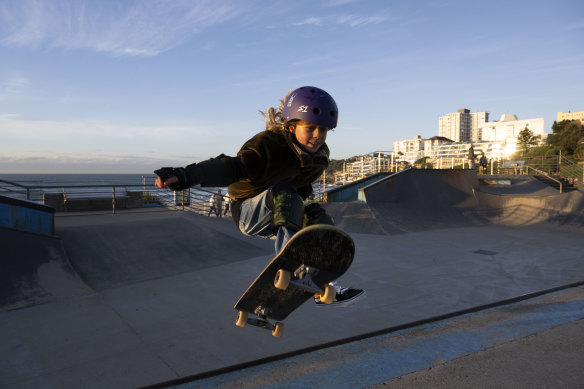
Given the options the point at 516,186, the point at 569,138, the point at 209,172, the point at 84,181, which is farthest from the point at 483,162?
the point at 84,181

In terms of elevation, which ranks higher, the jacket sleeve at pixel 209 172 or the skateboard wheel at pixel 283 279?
the jacket sleeve at pixel 209 172

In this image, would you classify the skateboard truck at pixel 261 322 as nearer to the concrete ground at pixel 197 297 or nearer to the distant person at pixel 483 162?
the concrete ground at pixel 197 297

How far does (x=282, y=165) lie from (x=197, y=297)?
404 cm

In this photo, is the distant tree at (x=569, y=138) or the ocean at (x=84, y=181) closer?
the ocean at (x=84, y=181)

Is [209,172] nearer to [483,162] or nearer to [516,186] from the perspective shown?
[516,186]

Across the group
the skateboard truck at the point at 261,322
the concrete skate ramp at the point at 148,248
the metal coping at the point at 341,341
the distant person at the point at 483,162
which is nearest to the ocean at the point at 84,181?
the concrete skate ramp at the point at 148,248

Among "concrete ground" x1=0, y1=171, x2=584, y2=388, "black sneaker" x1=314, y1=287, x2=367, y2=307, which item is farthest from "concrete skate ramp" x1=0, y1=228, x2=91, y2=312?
"black sneaker" x1=314, y1=287, x2=367, y2=307

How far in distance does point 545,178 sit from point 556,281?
20.2m

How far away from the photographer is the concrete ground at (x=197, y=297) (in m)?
3.80

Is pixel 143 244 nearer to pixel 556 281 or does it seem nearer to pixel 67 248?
pixel 67 248

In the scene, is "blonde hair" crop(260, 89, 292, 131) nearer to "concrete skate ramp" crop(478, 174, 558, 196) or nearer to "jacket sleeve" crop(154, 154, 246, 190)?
"jacket sleeve" crop(154, 154, 246, 190)

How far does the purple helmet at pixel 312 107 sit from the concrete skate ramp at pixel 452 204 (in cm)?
1038

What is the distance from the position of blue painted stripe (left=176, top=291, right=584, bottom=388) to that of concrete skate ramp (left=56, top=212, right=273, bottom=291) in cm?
416

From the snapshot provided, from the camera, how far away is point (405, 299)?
18.9 feet
